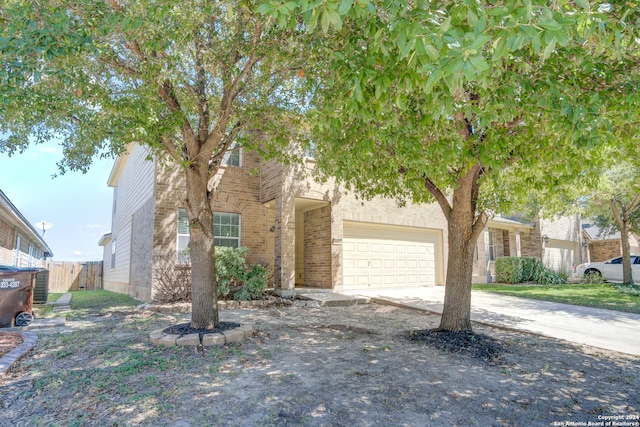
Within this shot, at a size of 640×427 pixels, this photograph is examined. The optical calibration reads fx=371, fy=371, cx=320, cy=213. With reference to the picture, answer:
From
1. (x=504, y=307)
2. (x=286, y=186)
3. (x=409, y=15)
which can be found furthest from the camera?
(x=286, y=186)

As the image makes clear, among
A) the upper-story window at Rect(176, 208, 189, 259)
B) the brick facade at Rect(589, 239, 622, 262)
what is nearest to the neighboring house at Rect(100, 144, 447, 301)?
the upper-story window at Rect(176, 208, 189, 259)

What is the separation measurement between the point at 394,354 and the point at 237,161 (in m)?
9.09

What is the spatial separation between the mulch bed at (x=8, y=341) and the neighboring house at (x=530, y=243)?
16497 millimetres

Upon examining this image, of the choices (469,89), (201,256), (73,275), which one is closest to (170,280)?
(201,256)

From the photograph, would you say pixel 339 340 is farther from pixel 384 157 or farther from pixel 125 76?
pixel 125 76

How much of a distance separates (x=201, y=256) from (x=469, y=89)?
4.93 meters

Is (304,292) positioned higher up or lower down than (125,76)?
lower down

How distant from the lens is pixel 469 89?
4.84m

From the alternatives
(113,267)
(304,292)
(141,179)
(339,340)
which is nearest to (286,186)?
(304,292)

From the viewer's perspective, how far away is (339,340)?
6465mm

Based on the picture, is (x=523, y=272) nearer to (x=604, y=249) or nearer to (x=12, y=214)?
(x=604, y=249)

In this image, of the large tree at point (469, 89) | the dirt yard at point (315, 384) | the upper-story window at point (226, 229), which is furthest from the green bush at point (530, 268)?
the upper-story window at point (226, 229)

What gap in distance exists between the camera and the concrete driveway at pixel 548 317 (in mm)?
6801

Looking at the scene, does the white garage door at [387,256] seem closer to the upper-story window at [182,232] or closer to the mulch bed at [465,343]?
the upper-story window at [182,232]
